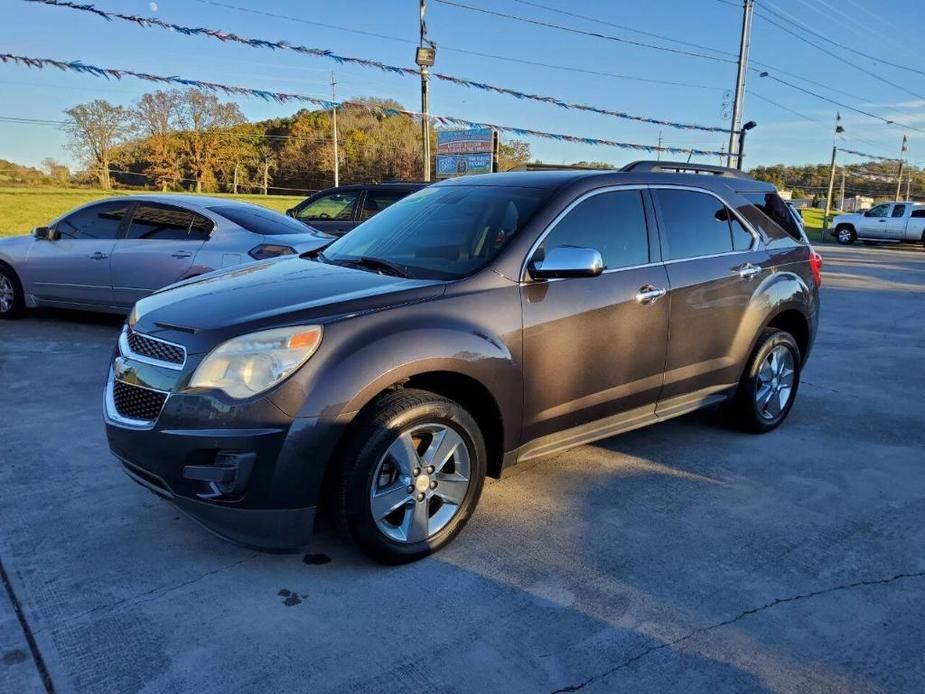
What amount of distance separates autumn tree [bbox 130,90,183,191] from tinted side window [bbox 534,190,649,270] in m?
A: 48.9

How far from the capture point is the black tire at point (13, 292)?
805 centimetres

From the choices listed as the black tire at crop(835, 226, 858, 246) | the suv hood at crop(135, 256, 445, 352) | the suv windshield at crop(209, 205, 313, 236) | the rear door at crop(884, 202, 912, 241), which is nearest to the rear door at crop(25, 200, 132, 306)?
the suv windshield at crop(209, 205, 313, 236)

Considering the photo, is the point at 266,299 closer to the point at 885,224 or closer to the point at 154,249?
the point at 154,249

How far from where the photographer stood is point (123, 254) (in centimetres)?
742

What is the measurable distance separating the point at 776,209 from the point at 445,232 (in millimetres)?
2711

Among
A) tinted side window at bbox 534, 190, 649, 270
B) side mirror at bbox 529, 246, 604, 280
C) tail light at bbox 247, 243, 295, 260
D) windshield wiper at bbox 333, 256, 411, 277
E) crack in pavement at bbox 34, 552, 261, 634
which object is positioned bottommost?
crack in pavement at bbox 34, 552, 261, 634

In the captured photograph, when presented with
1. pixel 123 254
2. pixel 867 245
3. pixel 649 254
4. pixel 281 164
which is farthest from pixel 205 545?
pixel 281 164

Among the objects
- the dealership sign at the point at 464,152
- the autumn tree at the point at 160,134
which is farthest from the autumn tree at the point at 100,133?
the dealership sign at the point at 464,152

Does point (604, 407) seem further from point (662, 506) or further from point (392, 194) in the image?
point (392, 194)

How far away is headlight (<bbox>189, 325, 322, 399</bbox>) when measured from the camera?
8.93 ft

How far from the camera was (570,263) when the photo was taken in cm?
333

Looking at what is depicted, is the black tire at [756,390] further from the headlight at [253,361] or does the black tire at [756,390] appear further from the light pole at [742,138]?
the light pole at [742,138]

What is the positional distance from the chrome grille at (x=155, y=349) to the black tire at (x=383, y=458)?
781 millimetres

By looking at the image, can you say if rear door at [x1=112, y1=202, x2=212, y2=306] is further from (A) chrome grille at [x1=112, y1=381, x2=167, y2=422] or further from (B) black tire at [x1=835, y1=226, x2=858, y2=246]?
(B) black tire at [x1=835, y1=226, x2=858, y2=246]
